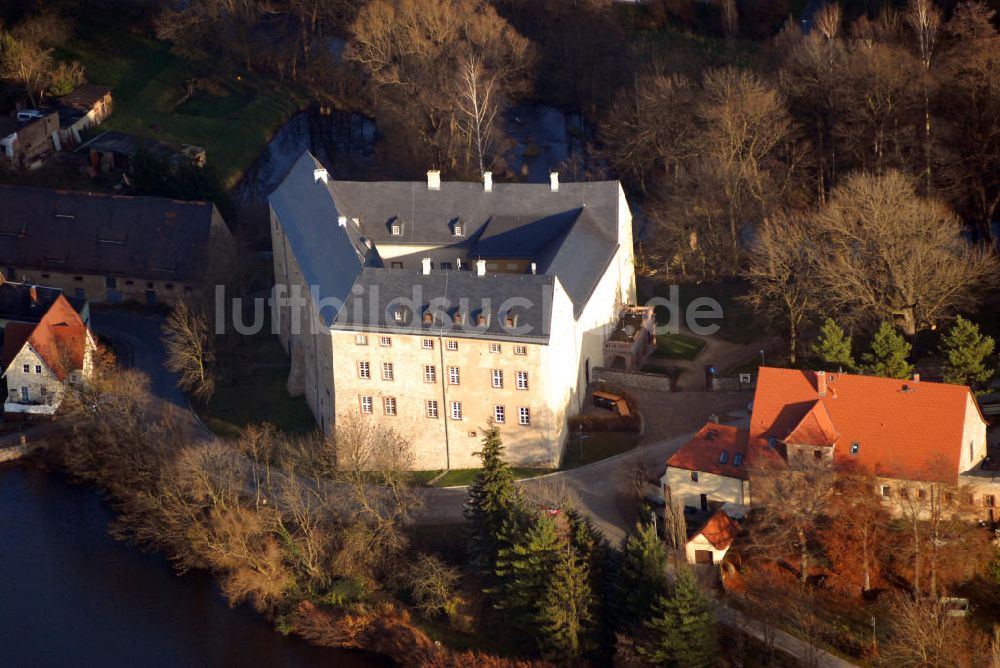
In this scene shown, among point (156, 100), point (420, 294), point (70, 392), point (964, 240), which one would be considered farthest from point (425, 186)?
point (156, 100)

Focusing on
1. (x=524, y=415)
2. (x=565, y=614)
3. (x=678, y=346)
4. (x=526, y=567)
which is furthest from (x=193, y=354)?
(x=565, y=614)

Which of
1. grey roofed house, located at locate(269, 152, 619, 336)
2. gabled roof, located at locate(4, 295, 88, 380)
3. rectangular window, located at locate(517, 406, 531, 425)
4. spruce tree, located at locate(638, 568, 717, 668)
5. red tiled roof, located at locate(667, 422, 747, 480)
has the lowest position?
spruce tree, located at locate(638, 568, 717, 668)

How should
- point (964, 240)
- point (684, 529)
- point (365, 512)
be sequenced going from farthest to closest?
point (964, 240)
point (365, 512)
point (684, 529)

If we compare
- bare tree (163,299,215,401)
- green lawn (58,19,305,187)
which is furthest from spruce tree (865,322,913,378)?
green lawn (58,19,305,187)

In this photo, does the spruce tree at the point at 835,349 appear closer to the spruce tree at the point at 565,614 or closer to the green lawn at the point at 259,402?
the spruce tree at the point at 565,614

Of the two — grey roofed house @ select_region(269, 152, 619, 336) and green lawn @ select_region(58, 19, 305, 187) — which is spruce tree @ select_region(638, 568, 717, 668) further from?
green lawn @ select_region(58, 19, 305, 187)

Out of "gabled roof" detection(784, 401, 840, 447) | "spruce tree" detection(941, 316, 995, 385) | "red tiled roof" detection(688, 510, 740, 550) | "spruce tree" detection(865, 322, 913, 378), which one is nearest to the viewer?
"red tiled roof" detection(688, 510, 740, 550)

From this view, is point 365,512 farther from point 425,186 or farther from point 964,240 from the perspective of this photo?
point 964,240
